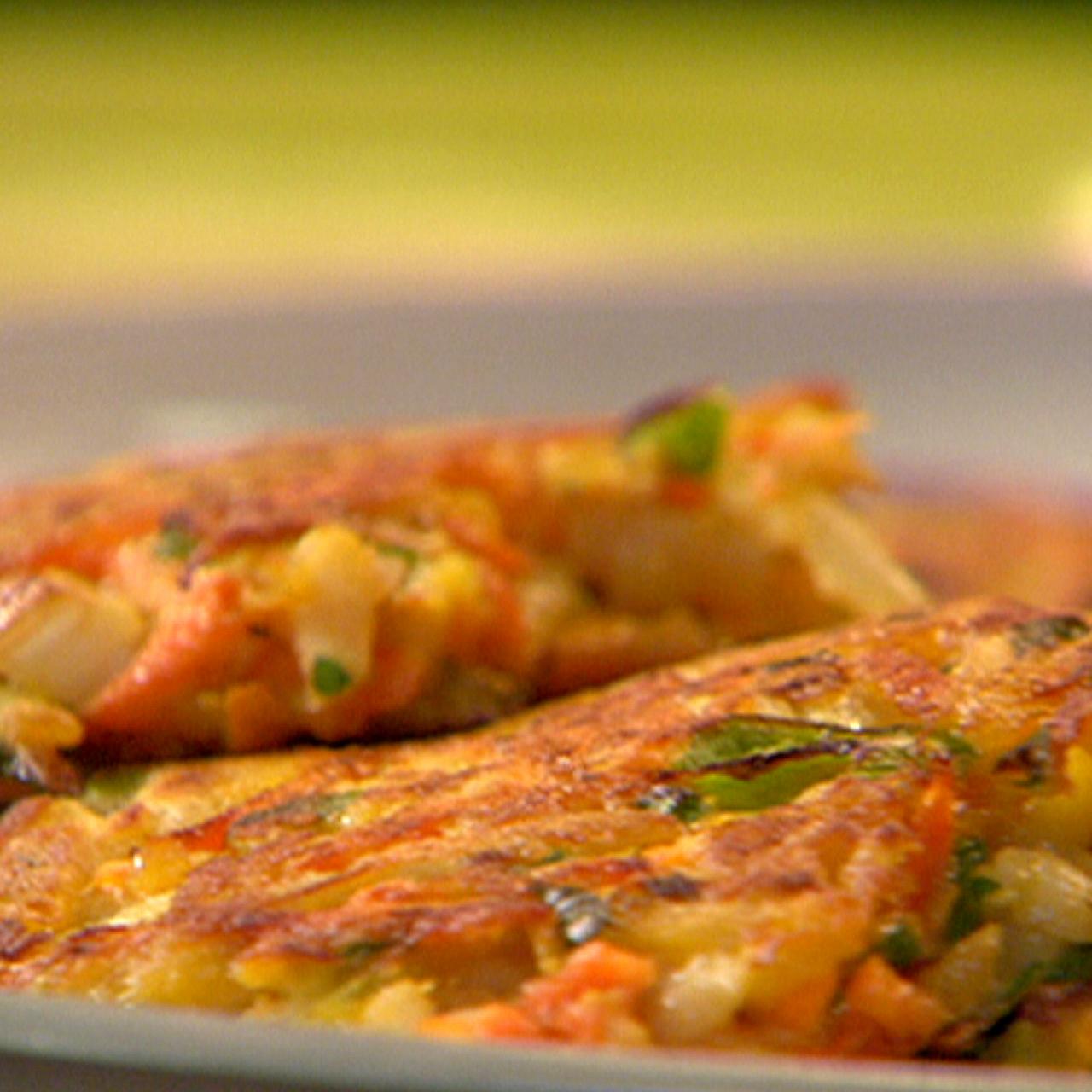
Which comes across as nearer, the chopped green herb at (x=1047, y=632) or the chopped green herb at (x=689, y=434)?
the chopped green herb at (x=1047, y=632)

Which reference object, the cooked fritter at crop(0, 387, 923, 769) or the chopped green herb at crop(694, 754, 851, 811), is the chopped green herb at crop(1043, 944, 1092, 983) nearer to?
the chopped green herb at crop(694, 754, 851, 811)

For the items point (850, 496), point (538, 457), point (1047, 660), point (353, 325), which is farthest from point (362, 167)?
point (1047, 660)

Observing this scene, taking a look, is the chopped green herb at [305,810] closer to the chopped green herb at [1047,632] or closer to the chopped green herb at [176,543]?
the chopped green herb at [176,543]

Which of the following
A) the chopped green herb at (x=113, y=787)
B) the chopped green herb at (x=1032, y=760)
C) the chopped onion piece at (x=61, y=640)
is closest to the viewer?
the chopped green herb at (x=1032, y=760)

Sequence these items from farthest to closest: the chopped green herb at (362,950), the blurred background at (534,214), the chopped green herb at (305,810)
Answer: the blurred background at (534,214), the chopped green herb at (305,810), the chopped green herb at (362,950)

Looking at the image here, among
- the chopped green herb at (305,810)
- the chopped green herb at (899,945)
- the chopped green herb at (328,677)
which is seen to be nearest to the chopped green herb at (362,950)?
the chopped green herb at (305,810)

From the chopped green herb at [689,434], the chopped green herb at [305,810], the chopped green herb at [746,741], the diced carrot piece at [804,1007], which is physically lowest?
the diced carrot piece at [804,1007]

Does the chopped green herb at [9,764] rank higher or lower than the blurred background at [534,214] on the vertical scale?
lower

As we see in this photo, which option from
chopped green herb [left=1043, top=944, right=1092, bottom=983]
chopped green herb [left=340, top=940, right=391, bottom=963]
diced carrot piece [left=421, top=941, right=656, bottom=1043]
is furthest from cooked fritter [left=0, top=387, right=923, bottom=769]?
chopped green herb [left=1043, top=944, right=1092, bottom=983]
